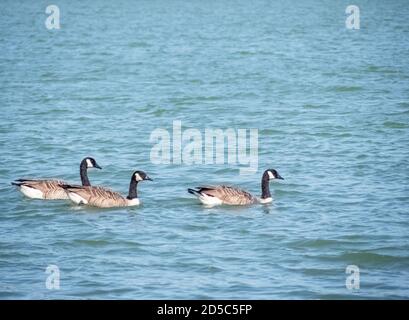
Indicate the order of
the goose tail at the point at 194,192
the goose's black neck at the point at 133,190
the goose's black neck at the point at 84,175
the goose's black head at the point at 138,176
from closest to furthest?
the goose tail at the point at 194,192, the goose's black neck at the point at 133,190, the goose's black head at the point at 138,176, the goose's black neck at the point at 84,175

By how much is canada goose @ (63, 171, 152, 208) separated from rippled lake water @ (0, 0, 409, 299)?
0.21 m

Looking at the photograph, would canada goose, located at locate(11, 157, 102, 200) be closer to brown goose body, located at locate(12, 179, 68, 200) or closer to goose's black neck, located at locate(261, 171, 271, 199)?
brown goose body, located at locate(12, 179, 68, 200)

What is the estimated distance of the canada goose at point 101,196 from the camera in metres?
18.4

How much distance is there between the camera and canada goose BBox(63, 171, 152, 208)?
18438mm

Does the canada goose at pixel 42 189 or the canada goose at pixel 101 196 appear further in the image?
the canada goose at pixel 42 189

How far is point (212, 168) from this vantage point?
21984 mm

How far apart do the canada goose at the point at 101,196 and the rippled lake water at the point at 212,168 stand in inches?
8.4

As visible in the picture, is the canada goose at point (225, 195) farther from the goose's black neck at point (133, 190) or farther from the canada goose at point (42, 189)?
the canada goose at point (42, 189)

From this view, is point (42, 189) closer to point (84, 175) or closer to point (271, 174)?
point (84, 175)

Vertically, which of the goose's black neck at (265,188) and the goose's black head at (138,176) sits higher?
the goose's black head at (138,176)

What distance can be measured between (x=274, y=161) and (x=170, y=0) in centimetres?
9709

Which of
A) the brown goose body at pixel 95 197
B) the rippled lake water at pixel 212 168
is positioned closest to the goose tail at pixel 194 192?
the rippled lake water at pixel 212 168

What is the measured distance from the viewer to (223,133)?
87.8 ft

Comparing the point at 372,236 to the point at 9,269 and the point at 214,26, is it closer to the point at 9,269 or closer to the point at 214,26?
the point at 9,269
